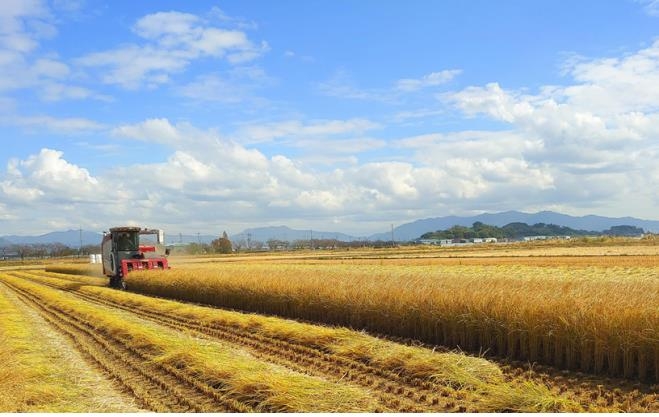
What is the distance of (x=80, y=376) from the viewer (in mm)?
10945

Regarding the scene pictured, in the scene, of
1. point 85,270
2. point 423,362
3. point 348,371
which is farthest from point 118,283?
point 423,362

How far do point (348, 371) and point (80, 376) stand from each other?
4.90 metres

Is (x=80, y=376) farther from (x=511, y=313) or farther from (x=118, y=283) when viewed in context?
(x=118, y=283)

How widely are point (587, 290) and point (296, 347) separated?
6.04 m

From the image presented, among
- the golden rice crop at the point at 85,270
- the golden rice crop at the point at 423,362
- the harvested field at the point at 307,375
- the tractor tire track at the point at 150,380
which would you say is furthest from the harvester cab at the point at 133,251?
the harvested field at the point at 307,375

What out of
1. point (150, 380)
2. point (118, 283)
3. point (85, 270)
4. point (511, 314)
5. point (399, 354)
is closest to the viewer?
point (150, 380)

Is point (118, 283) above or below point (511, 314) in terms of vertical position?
below

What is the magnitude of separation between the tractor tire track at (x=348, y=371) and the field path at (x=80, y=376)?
2.94 m

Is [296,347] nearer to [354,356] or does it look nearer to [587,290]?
[354,356]

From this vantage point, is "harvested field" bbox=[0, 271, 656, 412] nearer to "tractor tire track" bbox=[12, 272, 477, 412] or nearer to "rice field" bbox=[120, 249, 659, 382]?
"tractor tire track" bbox=[12, 272, 477, 412]

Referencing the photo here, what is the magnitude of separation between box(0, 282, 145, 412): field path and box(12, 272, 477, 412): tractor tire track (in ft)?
9.65

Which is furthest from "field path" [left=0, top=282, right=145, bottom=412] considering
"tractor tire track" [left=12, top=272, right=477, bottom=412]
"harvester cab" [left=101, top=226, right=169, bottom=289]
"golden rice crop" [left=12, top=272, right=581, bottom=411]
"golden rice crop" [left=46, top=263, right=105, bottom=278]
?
"golden rice crop" [left=46, top=263, right=105, bottom=278]

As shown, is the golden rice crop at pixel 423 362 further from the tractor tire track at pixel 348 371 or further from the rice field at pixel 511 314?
the rice field at pixel 511 314

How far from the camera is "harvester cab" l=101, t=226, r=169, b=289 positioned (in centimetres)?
3397
